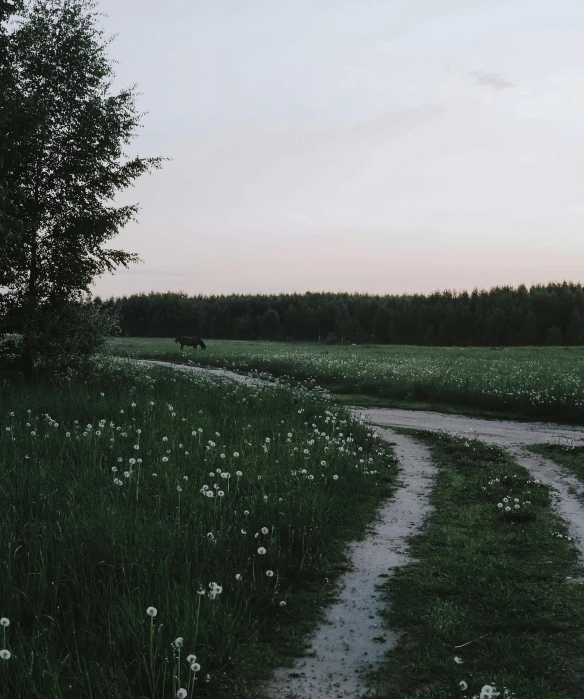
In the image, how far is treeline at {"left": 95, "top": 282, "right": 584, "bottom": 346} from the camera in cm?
9975

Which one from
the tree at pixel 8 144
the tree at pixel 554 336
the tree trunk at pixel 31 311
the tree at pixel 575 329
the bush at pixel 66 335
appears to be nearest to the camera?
the tree at pixel 8 144

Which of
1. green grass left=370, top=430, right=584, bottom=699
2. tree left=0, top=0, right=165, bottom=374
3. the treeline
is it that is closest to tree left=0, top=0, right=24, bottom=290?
tree left=0, top=0, right=165, bottom=374

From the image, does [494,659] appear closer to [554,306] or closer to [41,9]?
[41,9]

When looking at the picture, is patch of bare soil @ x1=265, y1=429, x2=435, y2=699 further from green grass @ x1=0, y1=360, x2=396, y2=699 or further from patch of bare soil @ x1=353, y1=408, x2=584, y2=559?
patch of bare soil @ x1=353, y1=408, x2=584, y2=559

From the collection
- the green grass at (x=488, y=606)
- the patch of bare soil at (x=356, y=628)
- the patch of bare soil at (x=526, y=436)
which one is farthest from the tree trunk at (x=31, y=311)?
the green grass at (x=488, y=606)

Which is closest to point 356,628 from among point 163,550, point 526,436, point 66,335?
point 163,550

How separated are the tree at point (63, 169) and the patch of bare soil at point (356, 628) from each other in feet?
49.9

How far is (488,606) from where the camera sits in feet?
20.3

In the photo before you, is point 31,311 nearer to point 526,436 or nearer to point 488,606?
point 526,436

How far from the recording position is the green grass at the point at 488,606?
487 cm

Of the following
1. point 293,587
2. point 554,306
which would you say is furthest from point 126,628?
point 554,306

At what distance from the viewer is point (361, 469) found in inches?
458

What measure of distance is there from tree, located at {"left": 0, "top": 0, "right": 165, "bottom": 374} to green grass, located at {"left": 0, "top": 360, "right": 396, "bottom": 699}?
8652 mm

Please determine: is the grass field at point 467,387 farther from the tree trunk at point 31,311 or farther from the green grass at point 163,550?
the tree trunk at point 31,311
